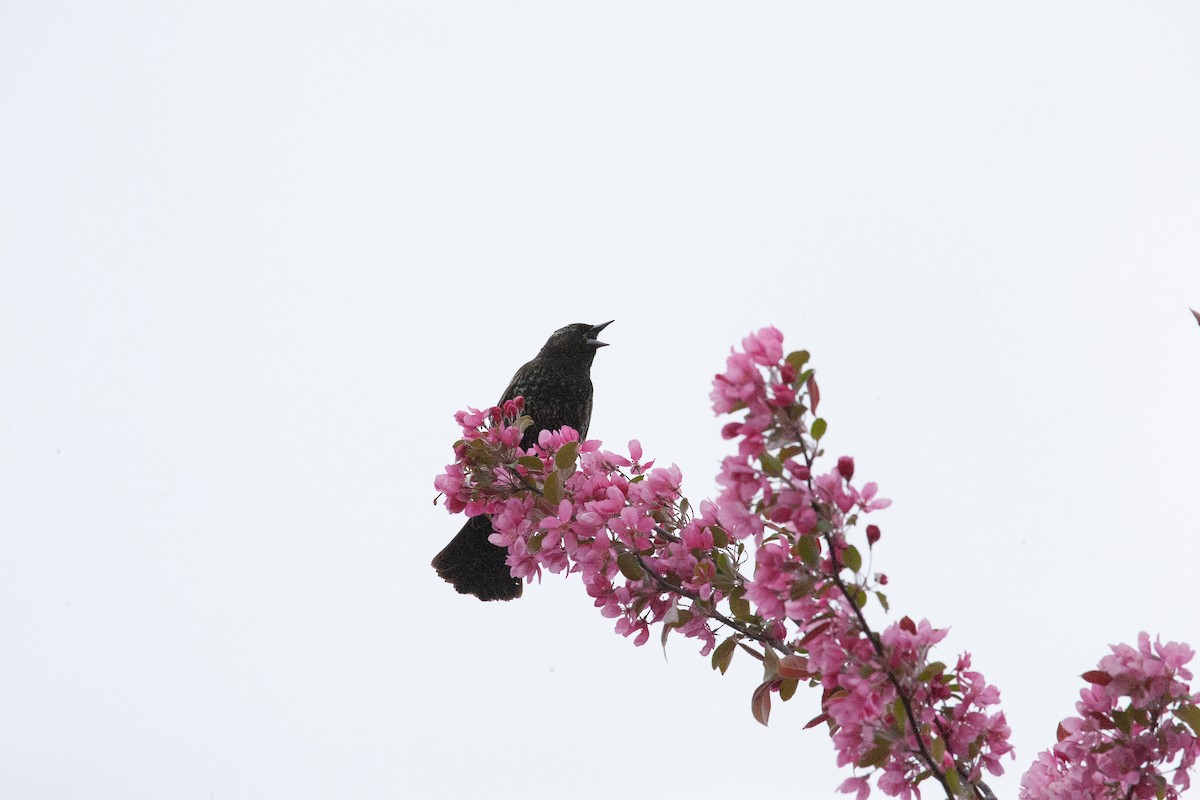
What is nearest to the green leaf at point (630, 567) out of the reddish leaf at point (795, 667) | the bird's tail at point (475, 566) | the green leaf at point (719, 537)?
the green leaf at point (719, 537)

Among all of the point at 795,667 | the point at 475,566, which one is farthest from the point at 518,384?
the point at 795,667

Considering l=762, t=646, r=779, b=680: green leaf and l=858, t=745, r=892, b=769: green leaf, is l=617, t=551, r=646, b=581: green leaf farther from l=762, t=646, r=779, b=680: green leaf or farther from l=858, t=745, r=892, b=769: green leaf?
l=858, t=745, r=892, b=769: green leaf

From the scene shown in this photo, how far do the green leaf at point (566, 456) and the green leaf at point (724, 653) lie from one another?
547 millimetres

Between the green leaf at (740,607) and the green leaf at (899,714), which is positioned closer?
the green leaf at (899,714)

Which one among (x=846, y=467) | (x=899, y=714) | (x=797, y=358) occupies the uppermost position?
(x=797, y=358)

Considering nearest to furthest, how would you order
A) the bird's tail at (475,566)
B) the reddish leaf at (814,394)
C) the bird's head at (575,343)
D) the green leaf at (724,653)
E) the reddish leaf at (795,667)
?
the reddish leaf at (814,394) < the reddish leaf at (795,667) < the green leaf at (724,653) < the bird's tail at (475,566) < the bird's head at (575,343)

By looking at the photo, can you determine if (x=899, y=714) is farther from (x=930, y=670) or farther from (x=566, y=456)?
(x=566, y=456)

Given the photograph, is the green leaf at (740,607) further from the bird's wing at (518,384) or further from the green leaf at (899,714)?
the bird's wing at (518,384)

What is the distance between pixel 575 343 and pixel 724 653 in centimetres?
303

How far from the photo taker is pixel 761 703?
1992 mm

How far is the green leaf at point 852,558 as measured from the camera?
4.97 ft

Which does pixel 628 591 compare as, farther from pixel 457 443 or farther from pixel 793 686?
pixel 457 443

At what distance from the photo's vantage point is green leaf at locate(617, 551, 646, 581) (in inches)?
83.7

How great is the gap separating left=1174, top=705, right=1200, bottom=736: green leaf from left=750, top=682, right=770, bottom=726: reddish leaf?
713 millimetres
